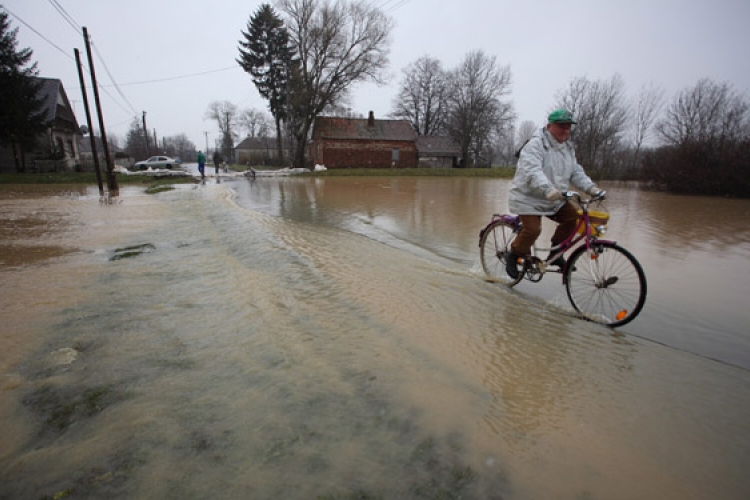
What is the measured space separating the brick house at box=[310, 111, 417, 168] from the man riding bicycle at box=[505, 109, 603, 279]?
44298 millimetres

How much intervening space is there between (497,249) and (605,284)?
1550 mm

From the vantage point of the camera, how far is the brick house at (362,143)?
47938 mm

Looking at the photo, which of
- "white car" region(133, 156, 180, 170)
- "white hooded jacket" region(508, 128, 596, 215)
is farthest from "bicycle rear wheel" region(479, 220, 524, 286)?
"white car" region(133, 156, 180, 170)

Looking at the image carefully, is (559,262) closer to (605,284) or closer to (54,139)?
(605,284)

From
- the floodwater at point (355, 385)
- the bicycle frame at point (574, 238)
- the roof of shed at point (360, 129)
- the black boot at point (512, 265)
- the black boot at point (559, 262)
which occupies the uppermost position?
the roof of shed at point (360, 129)

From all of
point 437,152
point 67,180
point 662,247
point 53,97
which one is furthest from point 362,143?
point 662,247

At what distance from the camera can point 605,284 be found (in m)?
3.79

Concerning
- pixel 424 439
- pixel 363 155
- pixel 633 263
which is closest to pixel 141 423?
pixel 424 439

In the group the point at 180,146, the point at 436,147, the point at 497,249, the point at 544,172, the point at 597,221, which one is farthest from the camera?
the point at 180,146

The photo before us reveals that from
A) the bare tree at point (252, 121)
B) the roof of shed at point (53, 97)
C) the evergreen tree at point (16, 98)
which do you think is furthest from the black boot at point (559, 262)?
the bare tree at point (252, 121)

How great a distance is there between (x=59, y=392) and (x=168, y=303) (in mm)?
1481

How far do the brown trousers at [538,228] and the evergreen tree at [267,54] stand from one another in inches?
1906

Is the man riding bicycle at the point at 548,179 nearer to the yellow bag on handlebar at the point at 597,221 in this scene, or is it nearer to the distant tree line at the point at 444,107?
the yellow bag on handlebar at the point at 597,221

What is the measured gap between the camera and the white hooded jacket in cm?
408
